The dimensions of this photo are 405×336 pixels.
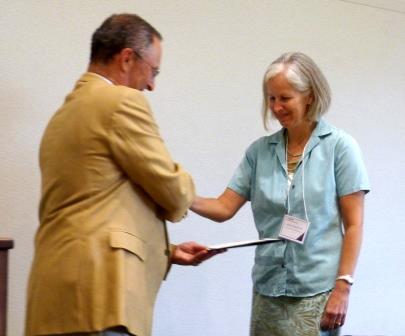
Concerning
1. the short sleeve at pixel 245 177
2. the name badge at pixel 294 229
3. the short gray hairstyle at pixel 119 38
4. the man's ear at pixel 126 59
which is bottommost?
the name badge at pixel 294 229

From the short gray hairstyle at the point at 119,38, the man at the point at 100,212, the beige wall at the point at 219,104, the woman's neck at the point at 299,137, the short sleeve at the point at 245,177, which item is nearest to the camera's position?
the man at the point at 100,212

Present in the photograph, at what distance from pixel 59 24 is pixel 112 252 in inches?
43.8

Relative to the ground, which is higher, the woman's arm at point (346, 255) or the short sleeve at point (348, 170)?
the short sleeve at point (348, 170)

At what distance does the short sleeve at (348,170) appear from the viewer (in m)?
1.75

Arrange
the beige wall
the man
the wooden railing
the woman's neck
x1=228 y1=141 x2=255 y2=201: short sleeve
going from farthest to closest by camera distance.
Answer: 1. the beige wall
2. x1=228 y1=141 x2=255 y2=201: short sleeve
3. the woman's neck
4. the wooden railing
5. the man

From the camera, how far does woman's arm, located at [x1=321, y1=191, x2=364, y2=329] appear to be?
1.69 metres

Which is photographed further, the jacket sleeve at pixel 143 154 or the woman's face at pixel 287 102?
the woman's face at pixel 287 102

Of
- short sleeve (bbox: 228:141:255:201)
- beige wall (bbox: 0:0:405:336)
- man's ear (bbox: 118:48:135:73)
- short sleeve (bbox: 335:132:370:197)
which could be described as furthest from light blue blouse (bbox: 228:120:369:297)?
beige wall (bbox: 0:0:405:336)

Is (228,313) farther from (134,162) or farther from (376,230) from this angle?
(134,162)

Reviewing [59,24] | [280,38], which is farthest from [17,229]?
[280,38]

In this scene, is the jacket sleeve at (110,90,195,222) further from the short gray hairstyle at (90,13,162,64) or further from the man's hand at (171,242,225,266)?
the man's hand at (171,242,225,266)

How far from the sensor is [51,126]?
5.00 feet

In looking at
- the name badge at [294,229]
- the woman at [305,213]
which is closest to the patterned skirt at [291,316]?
the woman at [305,213]

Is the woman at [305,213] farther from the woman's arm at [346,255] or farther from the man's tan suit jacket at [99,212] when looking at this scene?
the man's tan suit jacket at [99,212]
